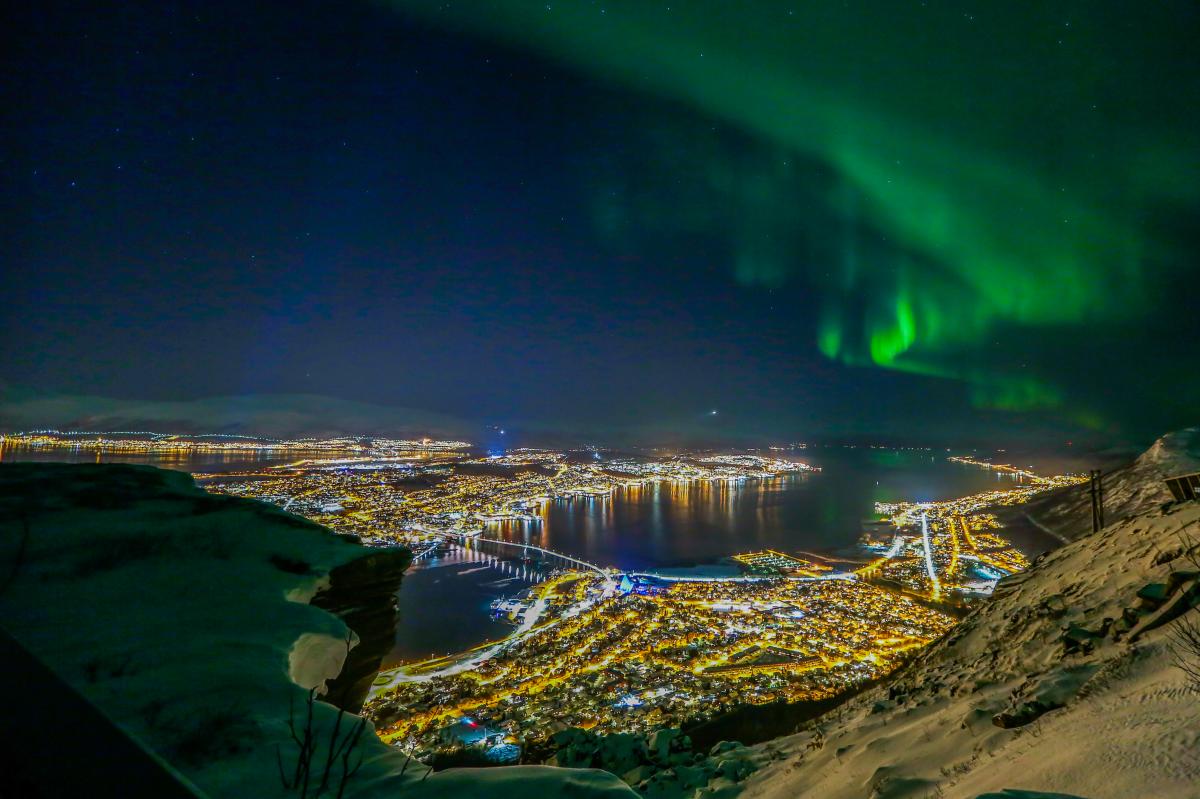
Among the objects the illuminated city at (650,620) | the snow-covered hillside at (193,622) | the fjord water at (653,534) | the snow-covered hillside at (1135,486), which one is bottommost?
the fjord water at (653,534)

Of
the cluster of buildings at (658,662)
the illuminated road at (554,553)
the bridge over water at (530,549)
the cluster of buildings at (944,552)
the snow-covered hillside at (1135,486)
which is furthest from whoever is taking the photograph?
the bridge over water at (530,549)

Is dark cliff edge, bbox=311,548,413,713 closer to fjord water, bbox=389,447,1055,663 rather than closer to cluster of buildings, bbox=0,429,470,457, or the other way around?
fjord water, bbox=389,447,1055,663

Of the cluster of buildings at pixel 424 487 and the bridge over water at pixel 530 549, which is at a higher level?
the cluster of buildings at pixel 424 487

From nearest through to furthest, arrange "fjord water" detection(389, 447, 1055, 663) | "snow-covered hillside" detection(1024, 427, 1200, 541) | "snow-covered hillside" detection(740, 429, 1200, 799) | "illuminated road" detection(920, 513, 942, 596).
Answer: "snow-covered hillside" detection(740, 429, 1200, 799), "fjord water" detection(389, 447, 1055, 663), "snow-covered hillside" detection(1024, 427, 1200, 541), "illuminated road" detection(920, 513, 942, 596)

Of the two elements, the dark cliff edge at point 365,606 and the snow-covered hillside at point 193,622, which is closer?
the snow-covered hillside at point 193,622

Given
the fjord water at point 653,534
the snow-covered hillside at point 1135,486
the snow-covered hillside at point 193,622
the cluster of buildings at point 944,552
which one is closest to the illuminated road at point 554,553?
the fjord water at point 653,534

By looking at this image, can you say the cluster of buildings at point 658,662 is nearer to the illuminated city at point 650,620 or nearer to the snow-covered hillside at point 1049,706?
the illuminated city at point 650,620

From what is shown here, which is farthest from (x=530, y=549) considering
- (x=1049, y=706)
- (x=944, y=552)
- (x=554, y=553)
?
(x=1049, y=706)

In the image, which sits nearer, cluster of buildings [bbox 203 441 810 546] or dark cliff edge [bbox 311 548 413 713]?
dark cliff edge [bbox 311 548 413 713]

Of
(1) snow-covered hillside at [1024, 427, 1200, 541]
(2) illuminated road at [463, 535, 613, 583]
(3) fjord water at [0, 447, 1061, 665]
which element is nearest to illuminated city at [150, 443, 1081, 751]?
(2) illuminated road at [463, 535, 613, 583]
